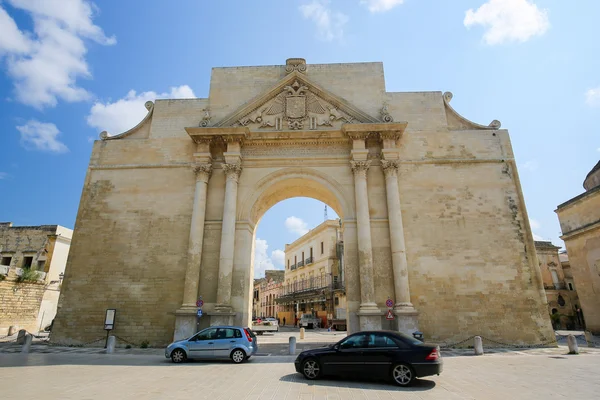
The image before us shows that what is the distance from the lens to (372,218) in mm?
15539

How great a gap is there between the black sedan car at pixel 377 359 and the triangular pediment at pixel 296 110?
1158 centimetres

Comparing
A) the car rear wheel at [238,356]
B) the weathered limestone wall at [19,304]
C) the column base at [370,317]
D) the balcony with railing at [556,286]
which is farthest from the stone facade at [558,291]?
the weathered limestone wall at [19,304]

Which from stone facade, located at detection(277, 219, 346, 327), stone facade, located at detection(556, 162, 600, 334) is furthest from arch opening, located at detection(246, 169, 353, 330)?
stone facade, located at detection(556, 162, 600, 334)

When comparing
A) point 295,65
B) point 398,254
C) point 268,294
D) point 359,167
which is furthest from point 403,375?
point 268,294

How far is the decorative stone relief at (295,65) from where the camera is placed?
18.3 m

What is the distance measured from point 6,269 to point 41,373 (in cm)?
1847

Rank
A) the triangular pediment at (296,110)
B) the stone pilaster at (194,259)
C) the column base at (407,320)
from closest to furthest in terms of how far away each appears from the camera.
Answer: the column base at (407,320), the stone pilaster at (194,259), the triangular pediment at (296,110)

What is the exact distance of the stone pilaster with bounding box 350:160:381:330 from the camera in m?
13.6

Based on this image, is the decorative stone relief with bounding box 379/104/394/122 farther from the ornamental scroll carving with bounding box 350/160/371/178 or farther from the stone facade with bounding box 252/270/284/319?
the stone facade with bounding box 252/270/284/319

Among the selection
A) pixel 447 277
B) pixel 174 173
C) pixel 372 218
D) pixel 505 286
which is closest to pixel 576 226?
pixel 505 286

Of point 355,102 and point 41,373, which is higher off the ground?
point 355,102

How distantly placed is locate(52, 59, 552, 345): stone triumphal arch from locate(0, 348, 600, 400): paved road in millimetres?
4048

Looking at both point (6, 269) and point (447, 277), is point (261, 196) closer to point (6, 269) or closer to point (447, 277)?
point (447, 277)

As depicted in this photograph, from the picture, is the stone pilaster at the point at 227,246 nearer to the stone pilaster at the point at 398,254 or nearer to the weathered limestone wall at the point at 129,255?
the weathered limestone wall at the point at 129,255
